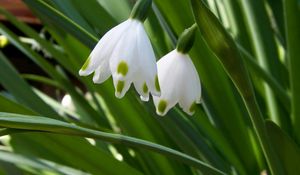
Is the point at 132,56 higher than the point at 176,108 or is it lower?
higher

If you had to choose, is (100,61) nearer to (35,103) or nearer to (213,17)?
(213,17)

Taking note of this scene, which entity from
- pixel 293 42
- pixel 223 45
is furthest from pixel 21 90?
pixel 223 45

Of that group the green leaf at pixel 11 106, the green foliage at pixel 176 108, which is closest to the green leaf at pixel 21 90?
the green foliage at pixel 176 108

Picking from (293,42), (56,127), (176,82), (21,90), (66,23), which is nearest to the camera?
(56,127)

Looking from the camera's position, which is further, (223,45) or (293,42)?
(293,42)

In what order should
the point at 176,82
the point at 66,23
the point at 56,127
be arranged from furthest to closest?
the point at 66,23, the point at 176,82, the point at 56,127

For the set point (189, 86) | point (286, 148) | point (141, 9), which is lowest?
point (286, 148)

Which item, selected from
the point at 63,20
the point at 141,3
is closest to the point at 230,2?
the point at 63,20

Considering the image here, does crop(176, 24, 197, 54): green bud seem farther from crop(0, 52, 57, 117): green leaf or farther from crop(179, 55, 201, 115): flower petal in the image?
crop(0, 52, 57, 117): green leaf

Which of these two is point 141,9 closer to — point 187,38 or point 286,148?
point 187,38
